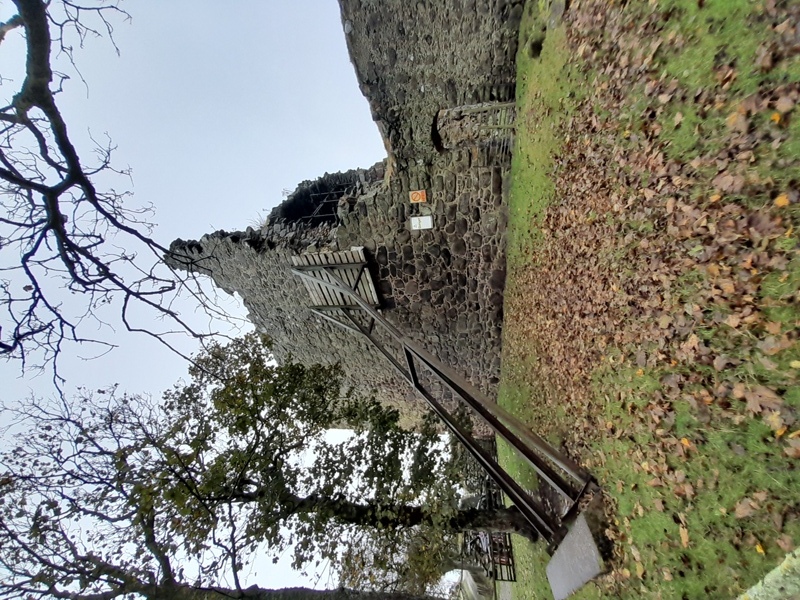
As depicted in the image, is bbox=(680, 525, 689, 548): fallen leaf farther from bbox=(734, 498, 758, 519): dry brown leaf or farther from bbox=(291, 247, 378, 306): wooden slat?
bbox=(291, 247, 378, 306): wooden slat

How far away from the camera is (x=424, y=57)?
6504 millimetres

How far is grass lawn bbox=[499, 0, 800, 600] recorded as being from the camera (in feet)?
7.54

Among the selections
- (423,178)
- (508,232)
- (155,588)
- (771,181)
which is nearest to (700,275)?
(771,181)

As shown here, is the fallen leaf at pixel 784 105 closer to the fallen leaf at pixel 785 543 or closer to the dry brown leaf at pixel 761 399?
the dry brown leaf at pixel 761 399

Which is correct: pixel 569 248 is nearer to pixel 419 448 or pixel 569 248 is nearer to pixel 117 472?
pixel 419 448

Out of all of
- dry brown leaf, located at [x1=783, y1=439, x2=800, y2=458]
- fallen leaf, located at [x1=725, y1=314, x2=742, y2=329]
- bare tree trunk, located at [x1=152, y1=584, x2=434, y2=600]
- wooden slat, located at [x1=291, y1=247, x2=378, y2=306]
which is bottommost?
bare tree trunk, located at [x1=152, y1=584, x2=434, y2=600]

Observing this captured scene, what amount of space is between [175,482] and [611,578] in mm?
4820

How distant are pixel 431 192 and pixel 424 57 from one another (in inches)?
74.3

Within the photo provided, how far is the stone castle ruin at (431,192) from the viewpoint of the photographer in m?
6.31

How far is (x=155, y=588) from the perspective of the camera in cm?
517

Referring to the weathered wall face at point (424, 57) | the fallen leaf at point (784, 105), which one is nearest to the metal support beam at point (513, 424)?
the fallen leaf at point (784, 105)

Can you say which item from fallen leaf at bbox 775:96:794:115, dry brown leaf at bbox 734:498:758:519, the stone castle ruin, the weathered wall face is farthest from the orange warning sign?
dry brown leaf at bbox 734:498:758:519

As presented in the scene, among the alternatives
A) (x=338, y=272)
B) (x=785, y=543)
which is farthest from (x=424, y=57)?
(x=785, y=543)

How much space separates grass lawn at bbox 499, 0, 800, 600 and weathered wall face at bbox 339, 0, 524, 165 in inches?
58.7
